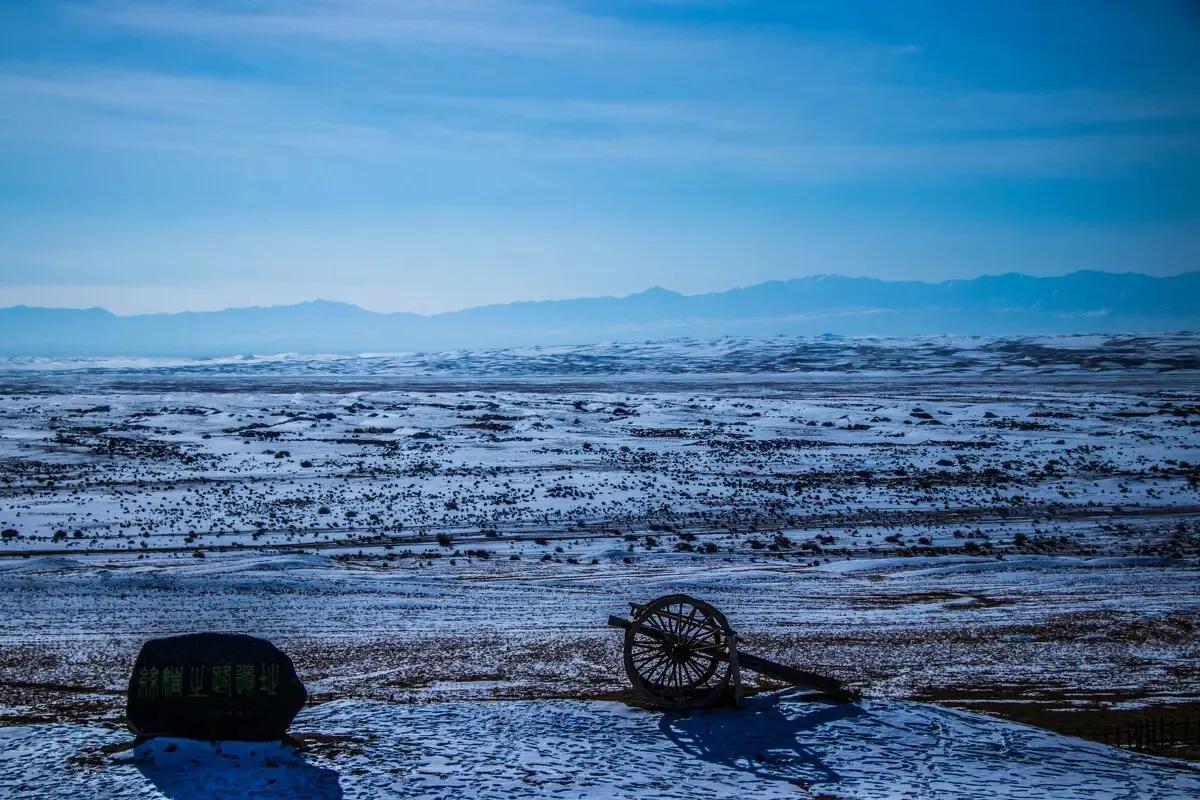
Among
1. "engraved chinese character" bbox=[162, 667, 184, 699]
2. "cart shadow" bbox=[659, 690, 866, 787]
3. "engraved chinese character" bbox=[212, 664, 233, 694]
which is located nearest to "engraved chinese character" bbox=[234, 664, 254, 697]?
"engraved chinese character" bbox=[212, 664, 233, 694]

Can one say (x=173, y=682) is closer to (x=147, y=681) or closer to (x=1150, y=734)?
(x=147, y=681)

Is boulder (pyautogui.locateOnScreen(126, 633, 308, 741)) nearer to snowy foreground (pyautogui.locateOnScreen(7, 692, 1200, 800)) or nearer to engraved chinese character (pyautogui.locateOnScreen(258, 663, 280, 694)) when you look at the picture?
engraved chinese character (pyautogui.locateOnScreen(258, 663, 280, 694))

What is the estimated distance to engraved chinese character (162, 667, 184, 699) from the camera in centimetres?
1303

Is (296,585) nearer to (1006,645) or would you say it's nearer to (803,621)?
(803,621)

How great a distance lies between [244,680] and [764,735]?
7.90m

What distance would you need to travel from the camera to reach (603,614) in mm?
24703

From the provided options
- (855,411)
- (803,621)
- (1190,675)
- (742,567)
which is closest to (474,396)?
(855,411)

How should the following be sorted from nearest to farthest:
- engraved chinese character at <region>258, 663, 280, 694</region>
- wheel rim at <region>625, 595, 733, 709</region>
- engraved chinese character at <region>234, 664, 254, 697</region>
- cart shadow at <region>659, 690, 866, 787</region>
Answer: engraved chinese character at <region>234, 664, 254, 697</region> < engraved chinese character at <region>258, 663, 280, 694</region> < cart shadow at <region>659, 690, 866, 787</region> < wheel rim at <region>625, 595, 733, 709</region>

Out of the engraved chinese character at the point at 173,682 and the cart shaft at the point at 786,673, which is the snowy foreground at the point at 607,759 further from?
the engraved chinese character at the point at 173,682

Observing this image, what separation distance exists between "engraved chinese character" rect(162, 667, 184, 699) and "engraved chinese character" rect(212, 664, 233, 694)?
0.43m

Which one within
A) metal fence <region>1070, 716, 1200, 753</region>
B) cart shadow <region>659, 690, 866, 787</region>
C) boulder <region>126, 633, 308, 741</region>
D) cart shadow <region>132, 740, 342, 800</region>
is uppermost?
boulder <region>126, 633, 308, 741</region>

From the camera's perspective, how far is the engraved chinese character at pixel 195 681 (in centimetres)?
1308

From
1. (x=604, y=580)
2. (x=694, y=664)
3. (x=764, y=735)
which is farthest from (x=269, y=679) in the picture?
(x=604, y=580)

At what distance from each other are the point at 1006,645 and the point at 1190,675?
3.67 metres
